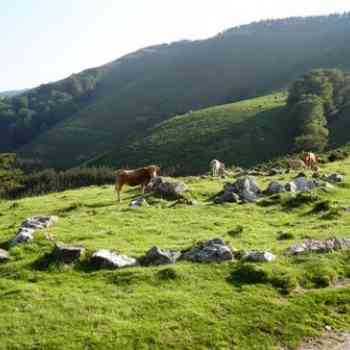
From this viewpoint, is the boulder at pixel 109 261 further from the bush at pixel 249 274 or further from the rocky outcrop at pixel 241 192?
the rocky outcrop at pixel 241 192

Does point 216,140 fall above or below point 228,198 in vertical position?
below

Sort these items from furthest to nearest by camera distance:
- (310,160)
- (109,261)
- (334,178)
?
(310,160) < (334,178) < (109,261)

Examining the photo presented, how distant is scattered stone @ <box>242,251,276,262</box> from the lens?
1461 centimetres

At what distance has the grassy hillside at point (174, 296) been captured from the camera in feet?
36.9

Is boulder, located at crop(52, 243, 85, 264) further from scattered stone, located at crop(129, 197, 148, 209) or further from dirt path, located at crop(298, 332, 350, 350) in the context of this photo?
scattered stone, located at crop(129, 197, 148, 209)

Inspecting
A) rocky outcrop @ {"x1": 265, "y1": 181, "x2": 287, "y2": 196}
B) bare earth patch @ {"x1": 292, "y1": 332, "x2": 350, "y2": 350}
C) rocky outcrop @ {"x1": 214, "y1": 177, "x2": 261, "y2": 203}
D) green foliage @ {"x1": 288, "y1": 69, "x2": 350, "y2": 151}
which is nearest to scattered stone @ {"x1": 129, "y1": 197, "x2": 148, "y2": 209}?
rocky outcrop @ {"x1": 214, "y1": 177, "x2": 261, "y2": 203}

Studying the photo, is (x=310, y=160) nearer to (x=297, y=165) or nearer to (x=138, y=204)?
(x=297, y=165)

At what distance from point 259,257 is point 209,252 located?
1439 millimetres

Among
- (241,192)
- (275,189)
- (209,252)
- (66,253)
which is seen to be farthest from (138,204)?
(209,252)

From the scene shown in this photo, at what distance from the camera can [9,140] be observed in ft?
647

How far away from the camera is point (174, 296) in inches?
503

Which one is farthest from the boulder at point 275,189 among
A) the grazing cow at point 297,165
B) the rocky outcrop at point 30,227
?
the grazing cow at point 297,165

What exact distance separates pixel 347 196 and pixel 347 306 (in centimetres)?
1229

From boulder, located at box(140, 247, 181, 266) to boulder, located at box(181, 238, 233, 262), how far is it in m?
0.33
